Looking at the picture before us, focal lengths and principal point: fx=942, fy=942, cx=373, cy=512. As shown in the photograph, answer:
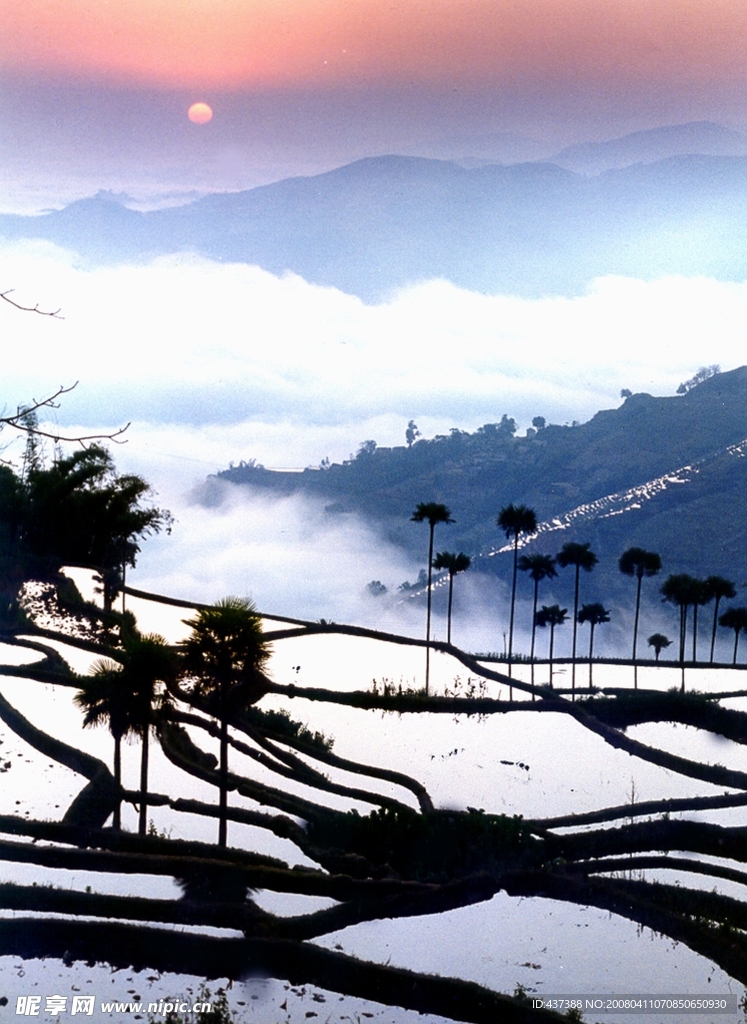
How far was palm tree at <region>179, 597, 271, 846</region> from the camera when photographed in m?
15.5

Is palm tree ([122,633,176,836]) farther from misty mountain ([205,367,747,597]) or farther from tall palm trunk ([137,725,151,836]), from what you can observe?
misty mountain ([205,367,747,597])

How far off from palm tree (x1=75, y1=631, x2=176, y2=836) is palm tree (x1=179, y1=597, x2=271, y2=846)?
514 millimetres

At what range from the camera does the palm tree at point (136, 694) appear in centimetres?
1614

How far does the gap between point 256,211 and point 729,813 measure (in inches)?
2835

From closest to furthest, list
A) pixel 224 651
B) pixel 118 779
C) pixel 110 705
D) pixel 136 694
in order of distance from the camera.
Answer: pixel 224 651 → pixel 136 694 → pixel 110 705 → pixel 118 779

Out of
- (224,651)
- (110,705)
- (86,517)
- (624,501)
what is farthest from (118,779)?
(624,501)

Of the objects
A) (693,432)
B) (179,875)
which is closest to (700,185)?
(179,875)

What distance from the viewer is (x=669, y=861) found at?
49.4 feet

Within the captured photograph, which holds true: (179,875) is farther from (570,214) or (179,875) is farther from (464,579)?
(464,579)

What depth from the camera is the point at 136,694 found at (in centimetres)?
1638

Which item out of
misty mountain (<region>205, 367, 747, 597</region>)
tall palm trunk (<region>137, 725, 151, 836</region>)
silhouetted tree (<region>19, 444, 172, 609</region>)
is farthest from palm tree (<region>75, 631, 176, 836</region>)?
misty mountain (<region>205, 367, 747, 597</region>)

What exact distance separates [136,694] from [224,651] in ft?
6.56

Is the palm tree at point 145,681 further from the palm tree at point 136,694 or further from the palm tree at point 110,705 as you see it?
the palm tree at point 110,705

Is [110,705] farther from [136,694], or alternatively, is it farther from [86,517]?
[86,517]
